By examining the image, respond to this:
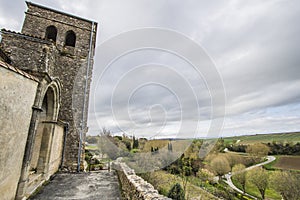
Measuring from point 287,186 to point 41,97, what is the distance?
2609 cm

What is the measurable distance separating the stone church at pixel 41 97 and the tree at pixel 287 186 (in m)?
23.1

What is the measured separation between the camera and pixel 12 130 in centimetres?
296

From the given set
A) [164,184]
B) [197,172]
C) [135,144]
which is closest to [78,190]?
[164,184]

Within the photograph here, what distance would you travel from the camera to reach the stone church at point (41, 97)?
2941 mm

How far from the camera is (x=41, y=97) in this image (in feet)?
13.3

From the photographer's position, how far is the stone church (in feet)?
9.65

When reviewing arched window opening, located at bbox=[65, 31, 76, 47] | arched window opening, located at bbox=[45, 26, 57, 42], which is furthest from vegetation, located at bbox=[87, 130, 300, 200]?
arched window opening, located at bbox=[45, 26, 57, 42]

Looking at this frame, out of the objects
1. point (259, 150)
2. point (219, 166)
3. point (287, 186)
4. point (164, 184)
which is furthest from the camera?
point (259, 150)

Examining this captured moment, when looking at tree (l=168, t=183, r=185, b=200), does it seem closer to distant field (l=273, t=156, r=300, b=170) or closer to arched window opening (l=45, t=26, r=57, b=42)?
arched window opening (l=45, t=26, r=57, b=42)

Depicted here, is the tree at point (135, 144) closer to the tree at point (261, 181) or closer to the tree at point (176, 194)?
the tree at point (176, 194)

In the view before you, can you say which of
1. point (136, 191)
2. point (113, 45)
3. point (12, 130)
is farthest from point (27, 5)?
point (136, 191)

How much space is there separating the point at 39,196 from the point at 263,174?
28.6 metres

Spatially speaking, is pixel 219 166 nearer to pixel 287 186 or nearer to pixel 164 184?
pixel 287 186

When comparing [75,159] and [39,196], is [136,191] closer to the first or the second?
[39,196]
